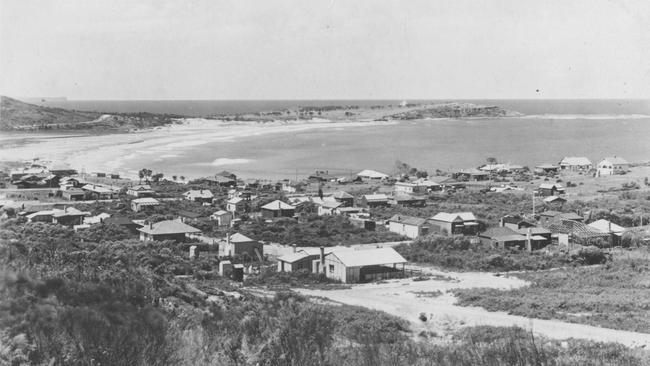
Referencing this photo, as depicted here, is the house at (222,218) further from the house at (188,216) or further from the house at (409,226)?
the house at (409,226)

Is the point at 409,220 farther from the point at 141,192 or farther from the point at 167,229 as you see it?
the point at 141,192

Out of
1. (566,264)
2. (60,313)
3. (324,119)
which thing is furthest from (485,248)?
(324,119)

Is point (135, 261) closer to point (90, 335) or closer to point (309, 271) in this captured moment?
point (309, 271)

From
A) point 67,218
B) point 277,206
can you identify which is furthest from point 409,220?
point 67,218

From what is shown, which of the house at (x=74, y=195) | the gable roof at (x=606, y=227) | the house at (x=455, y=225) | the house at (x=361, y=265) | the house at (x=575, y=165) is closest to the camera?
the house at (x=361, y=265)

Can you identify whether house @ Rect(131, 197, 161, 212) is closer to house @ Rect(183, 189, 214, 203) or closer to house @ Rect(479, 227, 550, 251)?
house @ Rect(183, 189, 214, 203)

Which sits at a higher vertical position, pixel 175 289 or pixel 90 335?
pixel 90 335

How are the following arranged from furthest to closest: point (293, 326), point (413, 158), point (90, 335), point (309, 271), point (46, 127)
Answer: point (46, 127)
point (413, 158)
point (309, 271)
point (293, 326)
point (90, 335)

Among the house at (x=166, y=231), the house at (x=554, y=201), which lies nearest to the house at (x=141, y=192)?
the house at (x=166, y=231)
